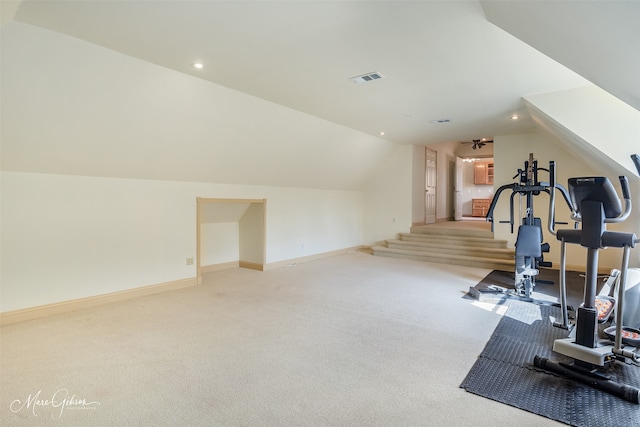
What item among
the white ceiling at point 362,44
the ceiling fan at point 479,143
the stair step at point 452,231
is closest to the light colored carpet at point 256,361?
the white ceiling at point 362,44

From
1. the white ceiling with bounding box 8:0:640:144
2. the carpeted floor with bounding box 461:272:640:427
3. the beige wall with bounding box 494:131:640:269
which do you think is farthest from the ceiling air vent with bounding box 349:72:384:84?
the beige wall with bounding box 494:131:640:269

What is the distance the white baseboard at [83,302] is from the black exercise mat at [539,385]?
402cm

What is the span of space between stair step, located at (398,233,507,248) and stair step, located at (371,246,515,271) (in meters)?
0.51

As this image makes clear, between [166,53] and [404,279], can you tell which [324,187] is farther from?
[166,53]

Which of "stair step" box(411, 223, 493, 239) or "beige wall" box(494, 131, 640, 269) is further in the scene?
"stair step" box(411, 223, 493, 239)

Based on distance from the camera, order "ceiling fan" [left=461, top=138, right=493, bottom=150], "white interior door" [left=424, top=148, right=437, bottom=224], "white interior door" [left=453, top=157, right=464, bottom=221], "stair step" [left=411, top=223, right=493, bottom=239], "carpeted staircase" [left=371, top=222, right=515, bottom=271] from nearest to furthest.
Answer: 1. "carpeted staircase" [left=371, top=222, right=515, bottom=271]
2. "stair step" [left=411, top=223, right=493, bottom=239]
3. "white interior door" [left=424, top=148, right=437, bottom=224]
4. "ceiling fan" [left=461, top=138, right=493, bottom=150]
5. "white interior door" [left=453, top=157, right=464, bottom=221]

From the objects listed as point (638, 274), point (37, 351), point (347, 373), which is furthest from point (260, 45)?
point (638, 274)

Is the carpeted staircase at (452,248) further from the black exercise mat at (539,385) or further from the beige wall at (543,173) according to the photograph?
the black exercise mat at (539,385)

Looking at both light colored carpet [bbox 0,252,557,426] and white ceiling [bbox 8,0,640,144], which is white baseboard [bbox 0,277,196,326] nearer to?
light colored carpet [bbox 0,252,557,426]

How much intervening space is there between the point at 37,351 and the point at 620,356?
15.5 feet

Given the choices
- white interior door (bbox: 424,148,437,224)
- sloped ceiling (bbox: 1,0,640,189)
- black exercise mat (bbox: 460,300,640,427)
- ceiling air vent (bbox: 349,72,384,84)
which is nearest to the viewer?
black exercise mat (bbox: 460,300,640,427)

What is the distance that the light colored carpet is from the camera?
2.05 m

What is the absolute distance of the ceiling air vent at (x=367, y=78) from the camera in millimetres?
3721
